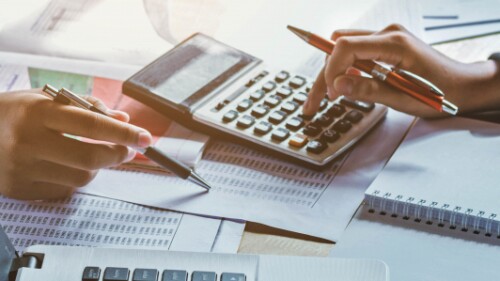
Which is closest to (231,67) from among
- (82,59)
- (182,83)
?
(182,83)

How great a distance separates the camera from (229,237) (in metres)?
0.60

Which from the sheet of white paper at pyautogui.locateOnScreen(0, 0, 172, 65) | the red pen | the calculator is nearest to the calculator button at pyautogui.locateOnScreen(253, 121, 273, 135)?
the calculator

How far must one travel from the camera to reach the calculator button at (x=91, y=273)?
0.51 m

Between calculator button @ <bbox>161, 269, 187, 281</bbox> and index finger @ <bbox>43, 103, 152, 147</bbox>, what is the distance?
6.8 inches

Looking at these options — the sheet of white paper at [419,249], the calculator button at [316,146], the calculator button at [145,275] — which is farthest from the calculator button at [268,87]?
the calculator button at [145,275]

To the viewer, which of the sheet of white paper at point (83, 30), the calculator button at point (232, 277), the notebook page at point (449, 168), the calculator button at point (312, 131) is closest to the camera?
the calculator button at point (232, 277)

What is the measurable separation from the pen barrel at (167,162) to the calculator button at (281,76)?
18 centimetres

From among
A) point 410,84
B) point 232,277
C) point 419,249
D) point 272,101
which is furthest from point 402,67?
point 232,277

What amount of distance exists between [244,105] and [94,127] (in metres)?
0.17

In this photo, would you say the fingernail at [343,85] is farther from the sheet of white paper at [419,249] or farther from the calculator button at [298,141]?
the sheet of white paper at [419,249]

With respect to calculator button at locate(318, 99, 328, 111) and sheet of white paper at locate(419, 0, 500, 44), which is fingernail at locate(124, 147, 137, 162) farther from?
sheet of white paper at locate(419, 0, 500, 44)

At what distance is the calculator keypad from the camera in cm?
70

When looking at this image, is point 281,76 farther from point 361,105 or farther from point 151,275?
point 151,275

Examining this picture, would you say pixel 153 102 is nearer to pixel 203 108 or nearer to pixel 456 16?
pixel 203 108
